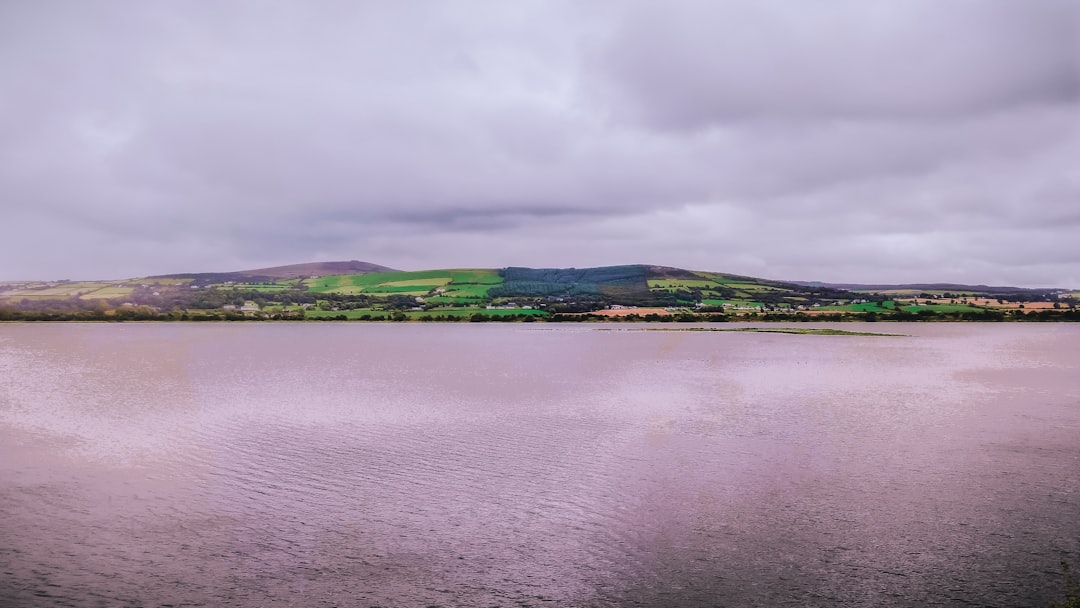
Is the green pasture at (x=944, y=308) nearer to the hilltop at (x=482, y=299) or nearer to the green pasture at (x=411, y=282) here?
the hilltop at (x=482, y=299)

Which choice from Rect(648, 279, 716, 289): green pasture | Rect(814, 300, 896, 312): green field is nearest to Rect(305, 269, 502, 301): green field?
Rect(648, 279, 716, 289): green pasture

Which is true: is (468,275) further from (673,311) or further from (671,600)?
(671,600)

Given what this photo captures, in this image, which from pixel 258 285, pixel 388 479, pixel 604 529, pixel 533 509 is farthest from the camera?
pixel 258 285

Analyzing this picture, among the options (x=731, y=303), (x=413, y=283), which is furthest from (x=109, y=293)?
(x=731, y=303)

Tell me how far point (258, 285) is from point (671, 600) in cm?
14826

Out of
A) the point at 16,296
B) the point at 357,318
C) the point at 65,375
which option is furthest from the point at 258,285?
the point at 65,375

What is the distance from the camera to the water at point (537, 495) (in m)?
10.2

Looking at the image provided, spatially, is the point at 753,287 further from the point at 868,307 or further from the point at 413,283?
the point at 413,283

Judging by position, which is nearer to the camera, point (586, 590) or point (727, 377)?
point (586, 590)

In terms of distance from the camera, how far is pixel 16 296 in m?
119

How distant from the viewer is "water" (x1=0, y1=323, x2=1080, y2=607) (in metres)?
10.2

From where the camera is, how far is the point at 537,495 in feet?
48.5

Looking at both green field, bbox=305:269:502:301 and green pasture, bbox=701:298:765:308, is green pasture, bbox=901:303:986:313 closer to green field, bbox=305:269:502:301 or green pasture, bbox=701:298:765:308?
green pasture, bbox=701:298:765:308

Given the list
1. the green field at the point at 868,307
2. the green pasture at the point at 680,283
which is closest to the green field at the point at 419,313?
the green pasture at the point at 680,283
